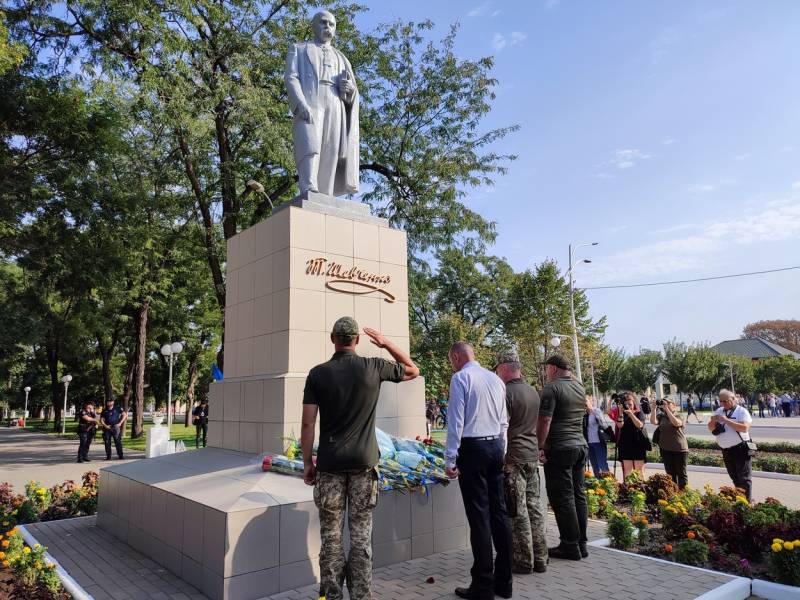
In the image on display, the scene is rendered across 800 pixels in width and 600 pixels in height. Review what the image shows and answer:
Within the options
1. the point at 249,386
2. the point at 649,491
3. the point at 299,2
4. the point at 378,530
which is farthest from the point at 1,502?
the point at 299,2

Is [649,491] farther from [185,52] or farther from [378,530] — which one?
[185,52]

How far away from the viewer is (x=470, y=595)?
168 inches

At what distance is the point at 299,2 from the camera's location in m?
17.0

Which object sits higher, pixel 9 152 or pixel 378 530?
pixel 9 152

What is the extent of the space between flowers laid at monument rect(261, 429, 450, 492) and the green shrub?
2364 millimetres

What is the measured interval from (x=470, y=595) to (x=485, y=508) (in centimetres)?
67

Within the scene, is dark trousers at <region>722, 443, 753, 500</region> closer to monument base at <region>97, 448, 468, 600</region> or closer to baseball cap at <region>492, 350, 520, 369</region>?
monument base at <region>97, 448, 468, 600</region>

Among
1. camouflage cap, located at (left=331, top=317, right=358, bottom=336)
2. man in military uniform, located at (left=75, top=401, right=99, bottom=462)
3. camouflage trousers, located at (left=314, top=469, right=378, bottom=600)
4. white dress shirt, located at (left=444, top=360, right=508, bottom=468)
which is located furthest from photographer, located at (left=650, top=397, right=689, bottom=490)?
man in military uniform, located at (left=75, top=401, right=99, bottom=462)

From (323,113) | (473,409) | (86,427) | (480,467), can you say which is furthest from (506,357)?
(86,427)

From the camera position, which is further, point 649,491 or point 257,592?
point 649,491

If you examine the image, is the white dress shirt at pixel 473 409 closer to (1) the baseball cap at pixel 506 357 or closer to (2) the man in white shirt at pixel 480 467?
(2) the man in white shirt at pixel 480 467

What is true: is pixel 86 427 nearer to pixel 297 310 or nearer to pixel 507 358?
pixel 297 310

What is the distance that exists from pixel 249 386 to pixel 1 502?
162 inches

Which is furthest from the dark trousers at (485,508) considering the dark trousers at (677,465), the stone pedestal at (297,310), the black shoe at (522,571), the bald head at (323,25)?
the bald head at (323,25)
